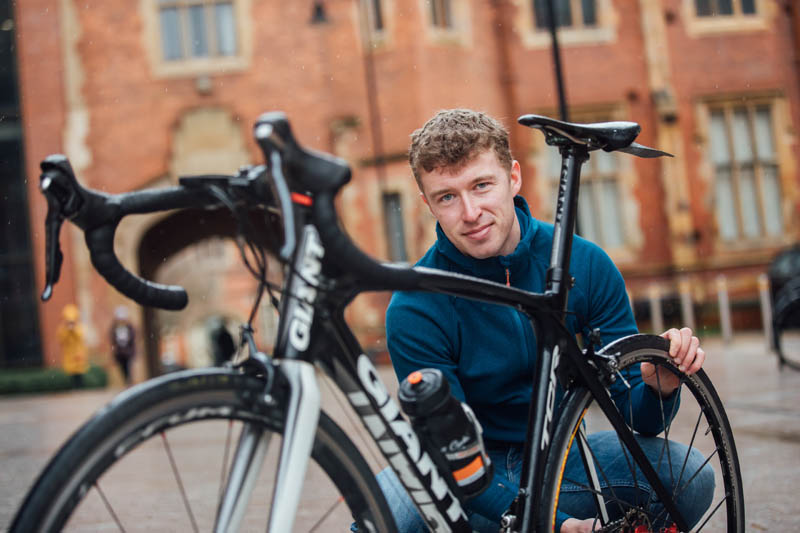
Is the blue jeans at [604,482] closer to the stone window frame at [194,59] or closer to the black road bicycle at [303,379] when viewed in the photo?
the black road bicycle at [303,379]

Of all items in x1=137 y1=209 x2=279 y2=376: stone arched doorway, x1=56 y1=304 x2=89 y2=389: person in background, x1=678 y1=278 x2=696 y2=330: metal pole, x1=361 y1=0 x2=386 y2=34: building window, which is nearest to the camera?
x1=678 y1=278 x2=696 y2=330: metal pole

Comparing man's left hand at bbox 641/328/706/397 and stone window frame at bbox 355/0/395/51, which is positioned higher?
stone window frame at bbox 355/0/395/51

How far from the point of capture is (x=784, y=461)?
4.22 meters

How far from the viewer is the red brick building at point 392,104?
15625 mm

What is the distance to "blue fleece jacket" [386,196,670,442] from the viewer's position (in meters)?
2.12

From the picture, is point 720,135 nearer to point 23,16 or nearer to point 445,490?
→ point 23,16

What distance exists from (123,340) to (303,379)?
14512mm

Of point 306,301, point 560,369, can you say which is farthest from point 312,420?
point 560,369

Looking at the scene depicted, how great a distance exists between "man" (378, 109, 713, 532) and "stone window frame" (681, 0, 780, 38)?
605 inches

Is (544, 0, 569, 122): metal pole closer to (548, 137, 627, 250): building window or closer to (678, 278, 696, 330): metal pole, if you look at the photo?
(678, 278, 696, 330): metal pole

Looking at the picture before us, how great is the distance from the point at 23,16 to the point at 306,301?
17.0 metres

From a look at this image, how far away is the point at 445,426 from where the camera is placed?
1.64 metres

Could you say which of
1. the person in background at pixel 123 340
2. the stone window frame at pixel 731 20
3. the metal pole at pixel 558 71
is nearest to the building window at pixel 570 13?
the stone window frame at pixel 731 20

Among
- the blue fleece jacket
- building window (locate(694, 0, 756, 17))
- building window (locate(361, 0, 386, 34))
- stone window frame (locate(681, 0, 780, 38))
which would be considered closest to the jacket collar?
the blue fleece jacket
